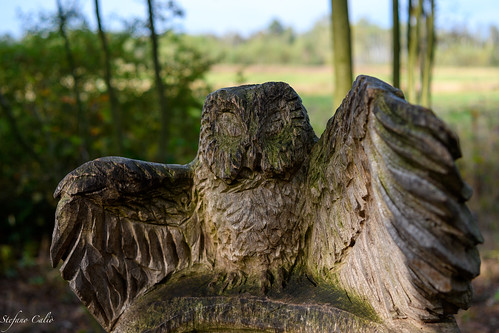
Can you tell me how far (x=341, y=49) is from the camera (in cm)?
253

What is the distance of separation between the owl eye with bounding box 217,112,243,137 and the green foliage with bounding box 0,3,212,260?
11.3 feet

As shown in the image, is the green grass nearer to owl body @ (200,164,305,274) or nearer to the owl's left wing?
owl body @ (200,164,305,274)

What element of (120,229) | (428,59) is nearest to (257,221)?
(120,229)

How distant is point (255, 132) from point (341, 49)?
3.72 ft

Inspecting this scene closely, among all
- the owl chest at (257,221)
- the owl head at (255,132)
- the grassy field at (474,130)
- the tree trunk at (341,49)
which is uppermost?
the tree trunk at (341,49)

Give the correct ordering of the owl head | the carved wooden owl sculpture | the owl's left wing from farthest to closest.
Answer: the owl head
the carved wooden owl sculpture
the owl's left wing

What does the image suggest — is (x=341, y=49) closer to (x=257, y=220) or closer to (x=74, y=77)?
(x=257, y=220)

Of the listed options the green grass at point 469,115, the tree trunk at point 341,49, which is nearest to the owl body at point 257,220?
the tree trunk at point 341,49

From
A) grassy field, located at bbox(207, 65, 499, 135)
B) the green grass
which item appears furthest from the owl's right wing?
grassy field, located at bbox(207, 65, 499, 135)

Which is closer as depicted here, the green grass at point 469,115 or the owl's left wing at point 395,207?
the owl's left wing at point 395,207

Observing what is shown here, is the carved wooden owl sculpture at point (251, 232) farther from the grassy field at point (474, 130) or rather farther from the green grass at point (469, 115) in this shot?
the green grass at point (469, 115)

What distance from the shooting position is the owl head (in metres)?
1.65

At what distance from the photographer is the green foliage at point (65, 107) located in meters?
5.22

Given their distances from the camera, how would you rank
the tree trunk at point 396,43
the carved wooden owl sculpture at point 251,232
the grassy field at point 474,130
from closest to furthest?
the carved wooden owl sculpture at point 251,232 → the tree trunk at point 396,43 → the grassy field at point 474,130
